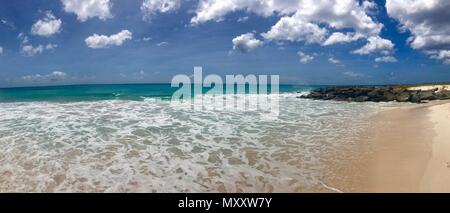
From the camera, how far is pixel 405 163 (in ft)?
31.1

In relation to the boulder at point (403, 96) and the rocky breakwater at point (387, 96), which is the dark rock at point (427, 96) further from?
the boulder at point (403, 96)

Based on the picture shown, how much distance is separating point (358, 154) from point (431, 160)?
2167 mm

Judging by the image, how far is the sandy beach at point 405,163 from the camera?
25.0 feet

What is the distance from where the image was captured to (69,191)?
24.7ft

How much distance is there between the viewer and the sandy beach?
25.0ft

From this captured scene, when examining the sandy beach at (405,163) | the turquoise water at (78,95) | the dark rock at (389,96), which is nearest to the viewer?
the sandy beach at (405,163)

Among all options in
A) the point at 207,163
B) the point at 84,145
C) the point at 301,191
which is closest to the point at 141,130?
the point at 84,145

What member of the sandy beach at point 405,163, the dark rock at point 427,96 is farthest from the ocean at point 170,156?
the dark rock at point 427,96

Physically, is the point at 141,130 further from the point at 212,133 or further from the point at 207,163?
the point at 207,163

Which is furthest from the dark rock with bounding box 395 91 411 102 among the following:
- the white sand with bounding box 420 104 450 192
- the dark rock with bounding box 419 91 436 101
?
the white sand with bounding box 420 104 450 192

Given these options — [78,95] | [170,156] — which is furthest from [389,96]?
[78,95]

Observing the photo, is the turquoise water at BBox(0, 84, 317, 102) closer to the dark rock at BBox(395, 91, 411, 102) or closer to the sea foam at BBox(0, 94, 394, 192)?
the sea foam at BBox(0, 94, 394, 192)

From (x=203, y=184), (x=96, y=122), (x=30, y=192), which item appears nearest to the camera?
(x=30, y=192)

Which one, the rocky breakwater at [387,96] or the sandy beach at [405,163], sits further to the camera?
the rocky breakwater at [387,96]
